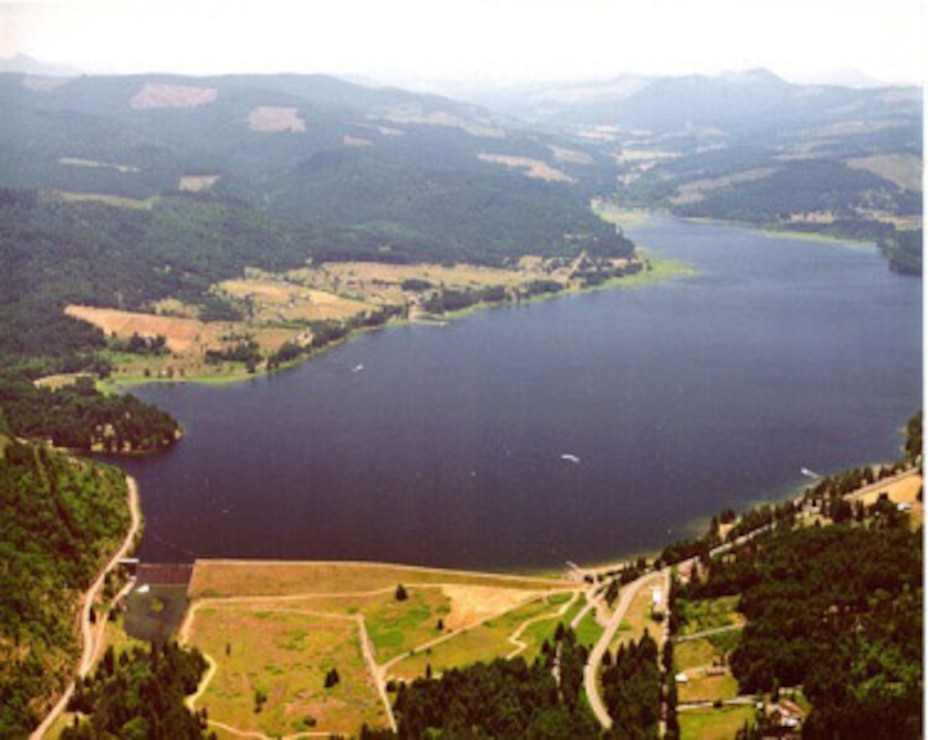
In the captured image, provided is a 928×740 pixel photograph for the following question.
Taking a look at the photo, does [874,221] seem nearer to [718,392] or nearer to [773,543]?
[718,392]

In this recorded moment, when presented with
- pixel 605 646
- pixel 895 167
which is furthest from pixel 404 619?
pixel 895 167

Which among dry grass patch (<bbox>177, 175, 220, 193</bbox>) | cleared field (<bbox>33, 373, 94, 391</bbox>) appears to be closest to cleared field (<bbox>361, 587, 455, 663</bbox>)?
cleared field (<bbox>33, 373, 94, 391</bbox>)

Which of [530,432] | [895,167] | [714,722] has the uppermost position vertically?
[895,167]

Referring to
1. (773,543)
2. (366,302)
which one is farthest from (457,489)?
(366,302)

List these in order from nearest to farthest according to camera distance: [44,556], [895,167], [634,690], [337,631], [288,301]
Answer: [634,690] < [337,631] < [44,556] < [288,301] < [895,167]

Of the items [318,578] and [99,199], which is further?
[99,199]

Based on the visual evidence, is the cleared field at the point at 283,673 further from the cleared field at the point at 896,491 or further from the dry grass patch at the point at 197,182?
the dry grass patch at the point at 197,182

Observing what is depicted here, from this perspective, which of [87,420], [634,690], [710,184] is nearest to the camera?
[634,690]

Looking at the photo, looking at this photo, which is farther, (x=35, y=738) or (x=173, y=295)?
(x=173, y=295)

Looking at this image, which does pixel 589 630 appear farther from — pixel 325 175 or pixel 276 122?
pixel 276 122
